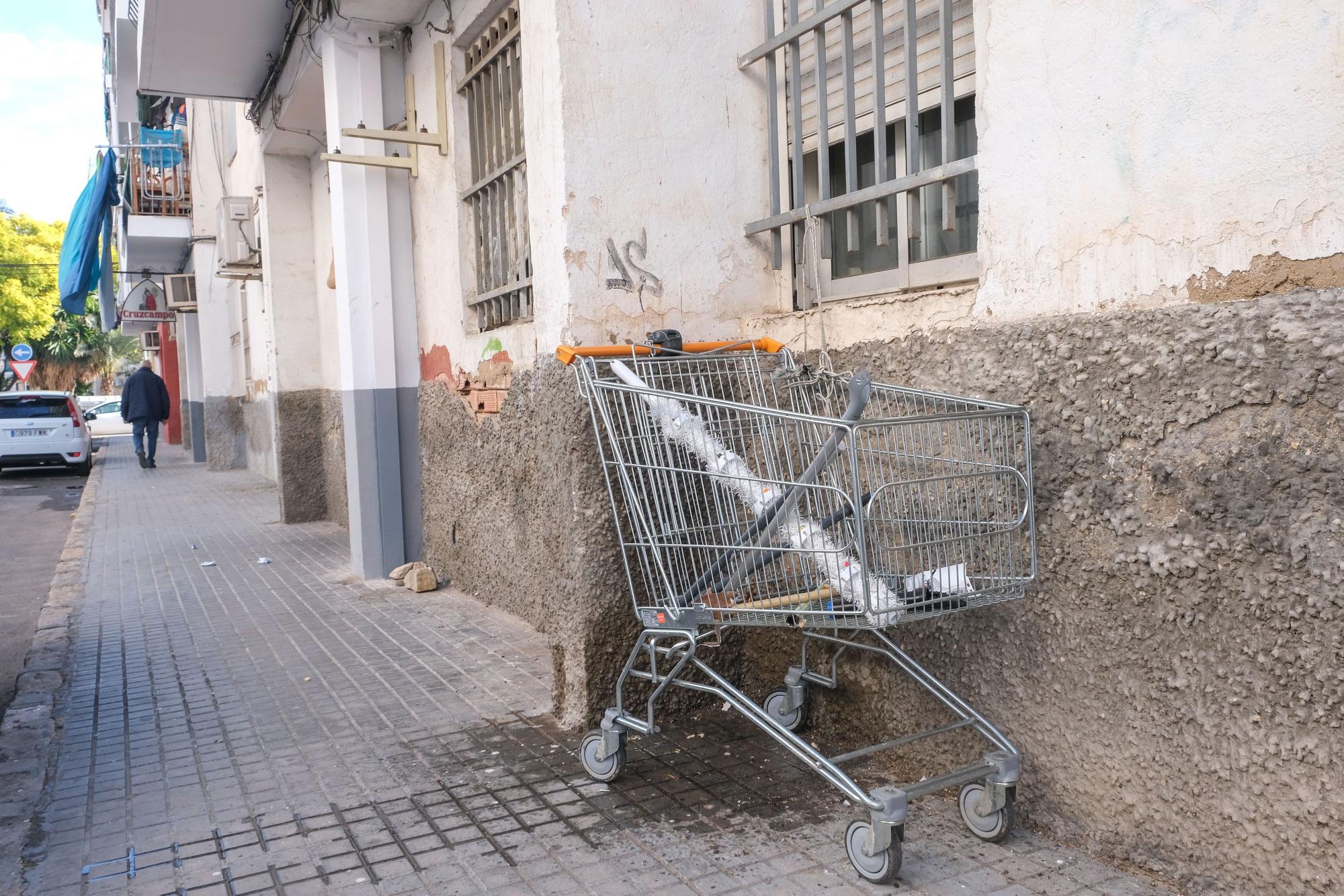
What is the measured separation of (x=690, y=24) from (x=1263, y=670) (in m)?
3.12

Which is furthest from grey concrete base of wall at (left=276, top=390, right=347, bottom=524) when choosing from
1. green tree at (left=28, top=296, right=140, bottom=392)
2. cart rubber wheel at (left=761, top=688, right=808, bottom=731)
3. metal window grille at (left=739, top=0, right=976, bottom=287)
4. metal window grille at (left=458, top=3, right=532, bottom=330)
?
green tree at (left=28, top=296, right=140, bottom=392)

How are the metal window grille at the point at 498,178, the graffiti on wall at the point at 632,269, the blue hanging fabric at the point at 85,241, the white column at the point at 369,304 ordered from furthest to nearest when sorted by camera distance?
1. the blue hanging fabric at the point at 85,241
2. the white column at the point at 369,304
3. the metal window grille at the point at 498,178
4. the graffiti on wall at the point at 632,269

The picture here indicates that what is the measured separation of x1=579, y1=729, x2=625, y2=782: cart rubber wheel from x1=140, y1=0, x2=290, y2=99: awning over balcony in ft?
20.1

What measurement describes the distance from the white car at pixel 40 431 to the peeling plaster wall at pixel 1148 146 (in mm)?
19281

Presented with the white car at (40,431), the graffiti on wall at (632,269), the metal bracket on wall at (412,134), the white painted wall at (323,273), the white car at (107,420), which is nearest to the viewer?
the graffiti on wall at (632,269)

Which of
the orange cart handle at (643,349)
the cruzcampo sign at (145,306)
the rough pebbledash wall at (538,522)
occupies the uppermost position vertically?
the cruzcampo sign at (145,306)

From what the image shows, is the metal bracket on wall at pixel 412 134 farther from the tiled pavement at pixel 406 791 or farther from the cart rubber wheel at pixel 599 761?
the cart rubber wheel at pixel 599 761

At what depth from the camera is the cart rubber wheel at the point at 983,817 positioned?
297cm

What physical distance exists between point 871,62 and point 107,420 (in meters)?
A: 55.1

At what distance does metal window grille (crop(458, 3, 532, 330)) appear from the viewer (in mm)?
5891

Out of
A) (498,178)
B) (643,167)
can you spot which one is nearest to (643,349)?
(643,167)

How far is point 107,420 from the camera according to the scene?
51375 millimetres

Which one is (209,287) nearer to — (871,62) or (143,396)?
(143,396)

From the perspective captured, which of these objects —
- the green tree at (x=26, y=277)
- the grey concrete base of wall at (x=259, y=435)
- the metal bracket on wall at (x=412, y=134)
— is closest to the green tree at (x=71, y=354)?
the green tree at (x=26, y=277)
